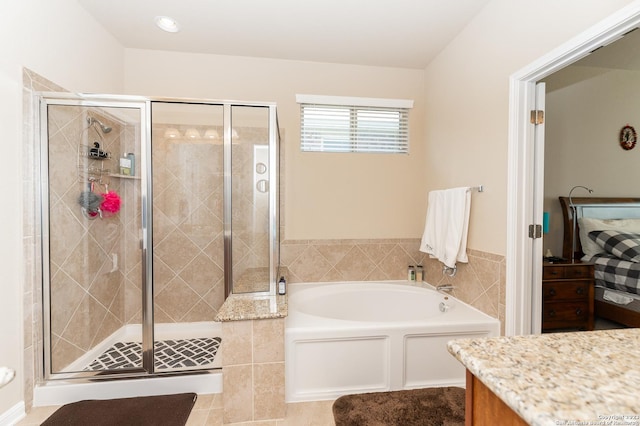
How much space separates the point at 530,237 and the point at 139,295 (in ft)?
8.98

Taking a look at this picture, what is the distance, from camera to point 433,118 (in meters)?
2.78

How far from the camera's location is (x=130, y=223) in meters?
2.20

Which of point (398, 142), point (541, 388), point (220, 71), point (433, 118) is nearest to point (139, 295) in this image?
point (220, 71)

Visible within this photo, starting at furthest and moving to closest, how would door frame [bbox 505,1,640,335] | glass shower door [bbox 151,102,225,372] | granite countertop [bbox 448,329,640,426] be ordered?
glass shower door [bbox 151,102,225,372] → door frame [bbox 505,1,640,335] → granite countertop [bbox 448,329,640,426]

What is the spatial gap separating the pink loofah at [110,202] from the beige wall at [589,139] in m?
3.98

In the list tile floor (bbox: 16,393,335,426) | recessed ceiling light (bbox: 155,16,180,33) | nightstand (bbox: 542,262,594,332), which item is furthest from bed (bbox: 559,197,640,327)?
recessed ceiling light (bbox: 155,16,180,33)

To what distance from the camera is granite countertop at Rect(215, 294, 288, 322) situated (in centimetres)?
166

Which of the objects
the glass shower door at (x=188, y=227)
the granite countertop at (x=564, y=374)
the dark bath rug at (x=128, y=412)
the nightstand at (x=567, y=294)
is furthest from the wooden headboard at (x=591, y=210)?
the dark bath rug at (x=128, y=412)

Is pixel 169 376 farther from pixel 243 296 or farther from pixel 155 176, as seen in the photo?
pixel 155 176

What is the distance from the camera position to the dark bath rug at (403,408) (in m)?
1.48

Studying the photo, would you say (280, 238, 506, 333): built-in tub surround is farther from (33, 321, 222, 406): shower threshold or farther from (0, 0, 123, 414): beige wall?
(0, 0, 123, 414): beige wall

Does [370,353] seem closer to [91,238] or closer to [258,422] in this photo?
A: [258,422]

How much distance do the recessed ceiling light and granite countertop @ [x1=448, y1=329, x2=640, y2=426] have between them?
2.80 metres

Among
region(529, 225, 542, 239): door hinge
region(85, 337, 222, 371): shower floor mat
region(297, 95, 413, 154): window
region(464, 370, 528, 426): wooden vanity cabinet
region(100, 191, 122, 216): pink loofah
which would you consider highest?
region(297, 95, 413, 154): window
